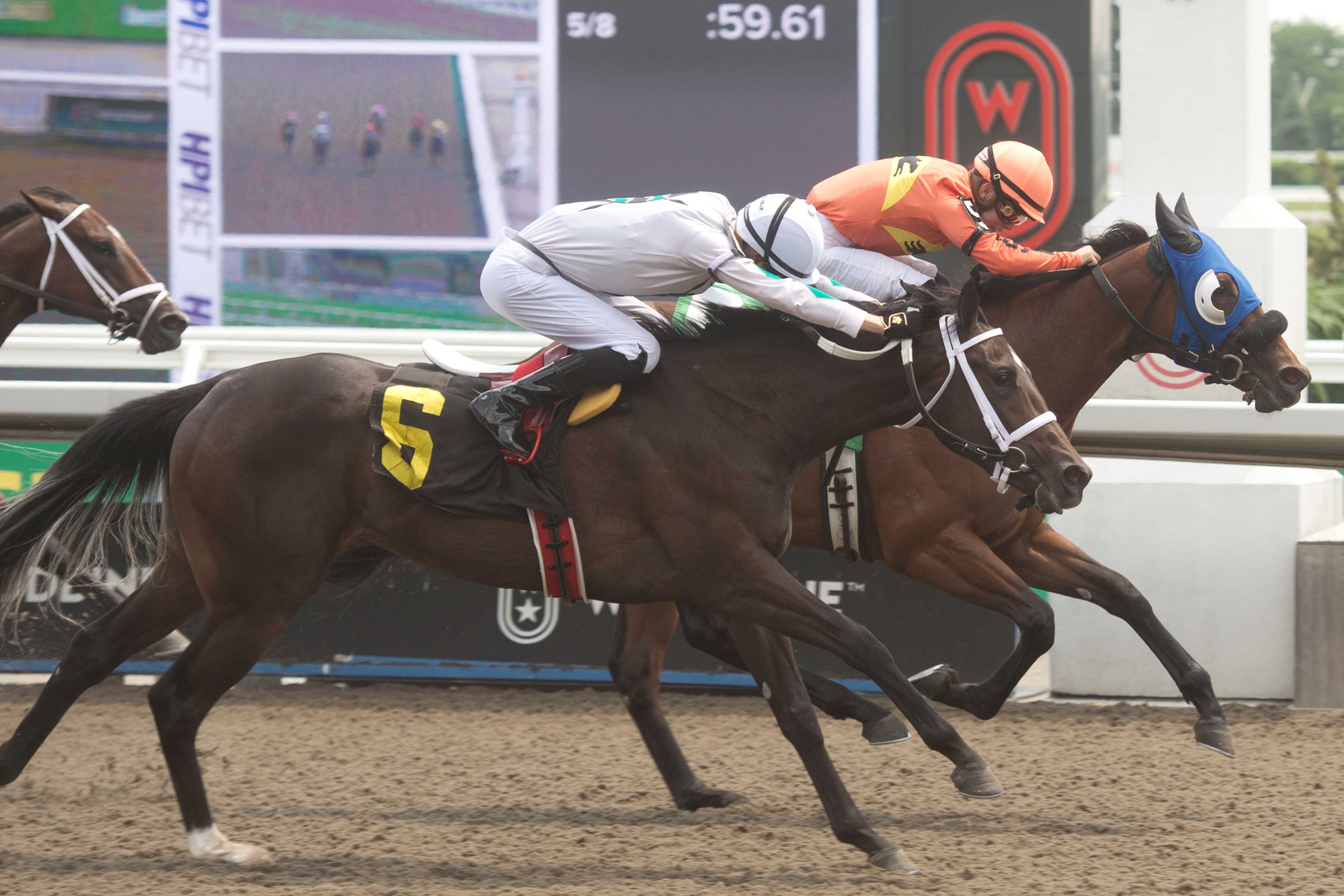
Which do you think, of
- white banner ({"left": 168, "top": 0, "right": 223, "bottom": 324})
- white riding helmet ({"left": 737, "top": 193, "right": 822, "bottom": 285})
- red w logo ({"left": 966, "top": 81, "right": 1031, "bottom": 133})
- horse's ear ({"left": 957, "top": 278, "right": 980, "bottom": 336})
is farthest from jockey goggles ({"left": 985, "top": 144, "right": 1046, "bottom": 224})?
white banner ({"left": 168, "top": 0, "right": 223, "bottom": 324})

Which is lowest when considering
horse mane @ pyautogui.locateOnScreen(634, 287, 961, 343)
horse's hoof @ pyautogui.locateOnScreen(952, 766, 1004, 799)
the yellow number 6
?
horse's hoof @ pyautogui.locateOnScreen(952, 766, 1004, 799)

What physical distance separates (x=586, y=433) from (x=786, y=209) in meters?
0.77

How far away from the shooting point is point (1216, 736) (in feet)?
15.9

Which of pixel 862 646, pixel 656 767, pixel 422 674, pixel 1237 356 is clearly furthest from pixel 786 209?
pixel 422 674

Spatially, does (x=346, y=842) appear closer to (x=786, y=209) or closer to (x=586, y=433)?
(x=586, y=433)

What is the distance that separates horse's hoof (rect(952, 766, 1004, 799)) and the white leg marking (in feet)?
5.97

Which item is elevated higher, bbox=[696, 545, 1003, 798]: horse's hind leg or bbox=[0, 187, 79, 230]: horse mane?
bbox=[0, 187, 79, 230]: horse mane

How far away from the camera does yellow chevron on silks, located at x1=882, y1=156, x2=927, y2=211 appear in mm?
4941

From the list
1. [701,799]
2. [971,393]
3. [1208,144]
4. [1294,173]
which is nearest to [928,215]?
[971,393]

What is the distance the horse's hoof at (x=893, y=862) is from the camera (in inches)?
161

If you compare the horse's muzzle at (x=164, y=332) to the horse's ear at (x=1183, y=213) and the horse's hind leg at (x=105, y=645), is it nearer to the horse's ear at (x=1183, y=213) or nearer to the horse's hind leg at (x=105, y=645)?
the horse's hind leg at (x=105, y=645)

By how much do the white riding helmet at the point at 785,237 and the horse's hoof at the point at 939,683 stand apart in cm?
158

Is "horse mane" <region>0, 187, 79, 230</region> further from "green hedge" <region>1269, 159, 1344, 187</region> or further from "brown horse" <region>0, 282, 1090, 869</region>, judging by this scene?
"green hedge" <region>1269, 159, 1344, 187</region>

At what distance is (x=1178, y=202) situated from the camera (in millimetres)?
5246
